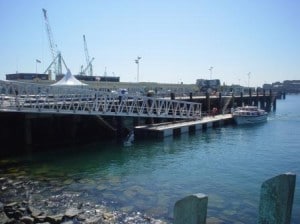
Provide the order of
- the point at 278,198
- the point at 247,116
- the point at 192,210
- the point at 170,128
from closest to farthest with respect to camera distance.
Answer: the point at 192,210 → the point at 278,198 → the point at 170,128 → the point at 247,116

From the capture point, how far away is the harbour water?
19.2m

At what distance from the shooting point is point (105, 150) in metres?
36.4

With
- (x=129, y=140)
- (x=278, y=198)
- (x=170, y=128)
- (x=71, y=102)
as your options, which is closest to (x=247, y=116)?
(x=170, y=128)

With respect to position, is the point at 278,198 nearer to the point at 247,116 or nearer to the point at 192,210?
the point at 192,210

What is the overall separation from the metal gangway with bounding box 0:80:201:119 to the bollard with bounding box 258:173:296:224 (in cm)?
2804

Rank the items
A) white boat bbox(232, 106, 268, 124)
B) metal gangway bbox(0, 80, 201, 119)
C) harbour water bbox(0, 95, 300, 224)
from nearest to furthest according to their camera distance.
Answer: harbour water bbox(0, 95, 300, 224) < metal gangway bbox(0, 80, 201, 119) < white boat bbox(232, 106, 268, 124)

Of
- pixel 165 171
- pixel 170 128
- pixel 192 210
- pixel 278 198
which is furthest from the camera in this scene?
pixel 170 128

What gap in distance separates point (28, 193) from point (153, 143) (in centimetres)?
2082

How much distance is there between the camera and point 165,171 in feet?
89.9

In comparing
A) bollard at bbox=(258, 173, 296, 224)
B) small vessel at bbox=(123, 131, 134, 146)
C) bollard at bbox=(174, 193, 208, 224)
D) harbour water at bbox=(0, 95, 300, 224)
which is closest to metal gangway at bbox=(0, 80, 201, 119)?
small vessel at bbox=(123, 131, 134, 146)

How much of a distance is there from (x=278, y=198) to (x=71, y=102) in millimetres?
32409

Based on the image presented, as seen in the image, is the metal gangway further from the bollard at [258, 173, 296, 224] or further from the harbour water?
the bollard at [258, 173, 296, 224]

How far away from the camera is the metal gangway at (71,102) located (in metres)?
32.6

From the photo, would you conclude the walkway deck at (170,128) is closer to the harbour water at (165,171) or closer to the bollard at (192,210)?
the harbour water at (165,171)
